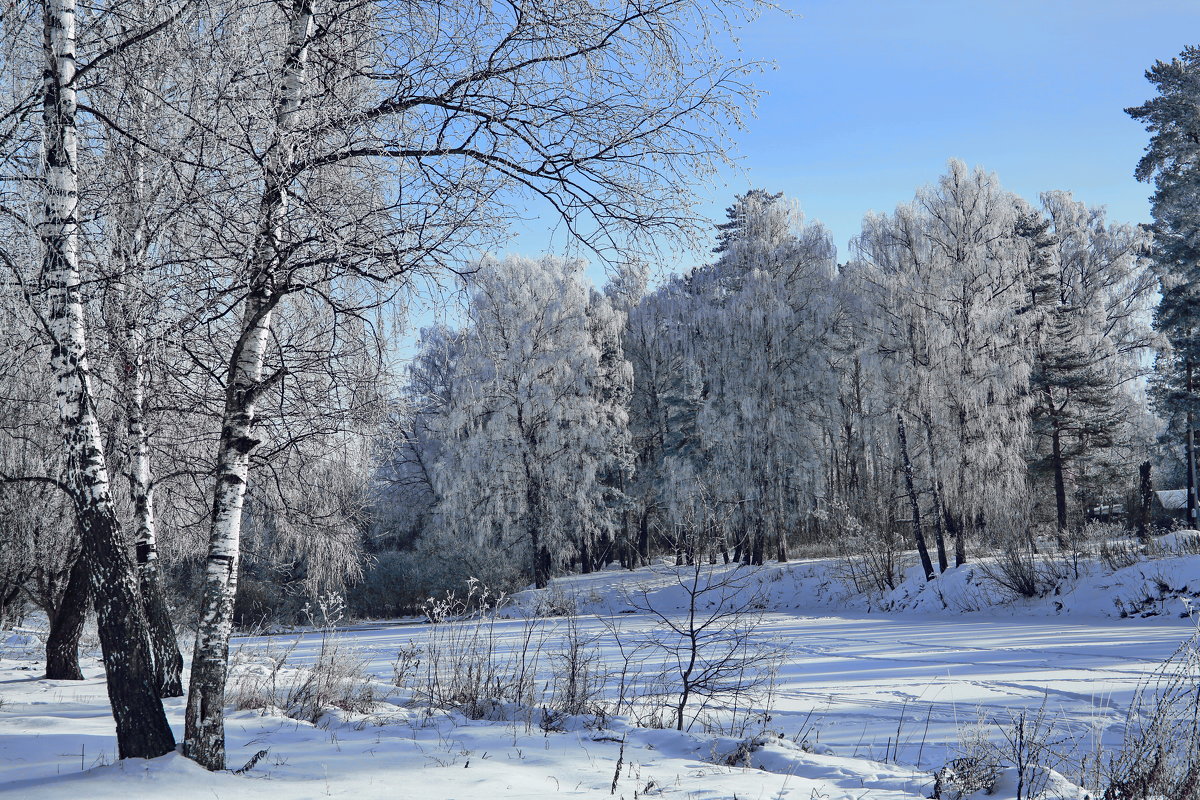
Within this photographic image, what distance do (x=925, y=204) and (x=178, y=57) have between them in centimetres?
1974

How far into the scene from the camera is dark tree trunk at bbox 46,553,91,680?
7594mm

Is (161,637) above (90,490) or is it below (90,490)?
below

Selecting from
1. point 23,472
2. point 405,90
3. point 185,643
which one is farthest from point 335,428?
point 185,643

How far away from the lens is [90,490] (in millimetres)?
4066

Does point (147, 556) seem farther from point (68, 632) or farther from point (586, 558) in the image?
point (586, 558)

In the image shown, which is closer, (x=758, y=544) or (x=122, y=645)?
(x=122, y=645)

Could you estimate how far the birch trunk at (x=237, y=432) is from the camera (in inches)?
157

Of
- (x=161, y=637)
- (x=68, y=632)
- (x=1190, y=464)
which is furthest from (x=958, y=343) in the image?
(x=68, y=632)

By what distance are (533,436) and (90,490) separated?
22.8m

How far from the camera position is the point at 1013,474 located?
19656mm

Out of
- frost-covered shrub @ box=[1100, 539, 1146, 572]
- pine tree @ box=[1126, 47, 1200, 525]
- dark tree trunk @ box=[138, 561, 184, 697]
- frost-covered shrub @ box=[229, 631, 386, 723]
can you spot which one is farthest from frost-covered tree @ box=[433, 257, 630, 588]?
dark tree trunk @ box=[138, 561, 184, 697]

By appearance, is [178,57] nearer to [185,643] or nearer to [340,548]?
[340,548]

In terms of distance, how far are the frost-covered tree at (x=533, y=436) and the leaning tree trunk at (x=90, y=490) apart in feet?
70.5

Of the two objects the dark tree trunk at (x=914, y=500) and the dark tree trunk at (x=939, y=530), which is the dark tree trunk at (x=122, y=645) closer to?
the dark tree trunk at (x=914, y=500)
